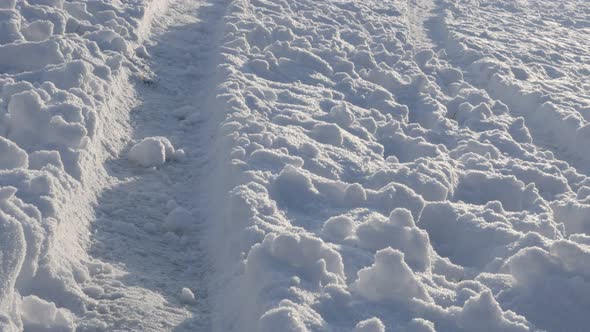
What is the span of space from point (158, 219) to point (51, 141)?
0.87 m

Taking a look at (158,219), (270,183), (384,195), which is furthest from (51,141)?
(384,195)

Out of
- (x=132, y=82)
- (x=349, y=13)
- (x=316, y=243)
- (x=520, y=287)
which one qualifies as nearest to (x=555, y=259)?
(x=520, y=287)

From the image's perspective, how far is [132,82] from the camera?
7.11 metres

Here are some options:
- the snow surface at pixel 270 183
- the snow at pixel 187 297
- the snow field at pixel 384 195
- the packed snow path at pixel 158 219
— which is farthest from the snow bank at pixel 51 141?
the snow field at pixel 384 195

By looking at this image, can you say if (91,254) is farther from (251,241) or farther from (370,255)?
(370,255)

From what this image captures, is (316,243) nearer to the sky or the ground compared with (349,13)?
nearer to the sky

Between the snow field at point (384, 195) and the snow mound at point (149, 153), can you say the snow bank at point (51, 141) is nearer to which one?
the snow mound at point (149, 153)

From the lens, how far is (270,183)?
498cm

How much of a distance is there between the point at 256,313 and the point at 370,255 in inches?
37.8

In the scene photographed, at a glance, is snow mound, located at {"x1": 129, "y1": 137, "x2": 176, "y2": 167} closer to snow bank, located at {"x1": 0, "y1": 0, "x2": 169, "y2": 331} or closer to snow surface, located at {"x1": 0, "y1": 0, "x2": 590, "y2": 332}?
snow surface, located at {"x1": 0, "y1": 0, "x2": 590, "y2": 332}

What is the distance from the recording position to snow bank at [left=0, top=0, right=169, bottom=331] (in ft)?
10.8

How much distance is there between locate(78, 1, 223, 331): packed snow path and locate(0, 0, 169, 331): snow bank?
0.48 ft

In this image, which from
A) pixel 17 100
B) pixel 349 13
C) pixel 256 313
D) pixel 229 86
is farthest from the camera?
pixel 349 13

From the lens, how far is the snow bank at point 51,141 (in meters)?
3.30
